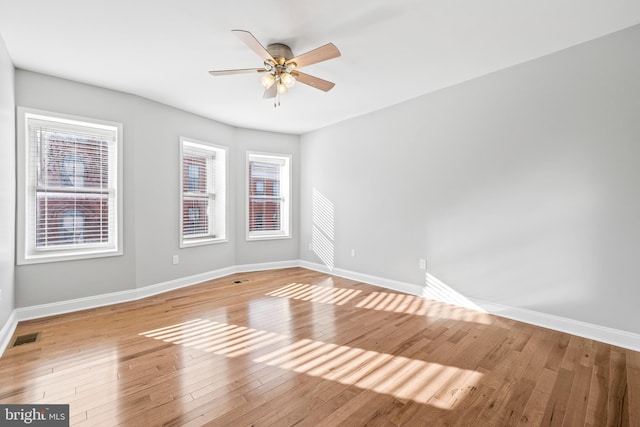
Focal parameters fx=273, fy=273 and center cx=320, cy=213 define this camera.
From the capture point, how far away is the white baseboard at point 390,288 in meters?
2.40

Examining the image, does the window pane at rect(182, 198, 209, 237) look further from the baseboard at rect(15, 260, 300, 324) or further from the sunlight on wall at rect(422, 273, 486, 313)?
the sunlight on wall at rect(422, 273, 486, 313)

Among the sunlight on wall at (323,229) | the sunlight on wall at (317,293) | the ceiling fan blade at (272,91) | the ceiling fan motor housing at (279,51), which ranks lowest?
the sunlight on wall at (317,293)

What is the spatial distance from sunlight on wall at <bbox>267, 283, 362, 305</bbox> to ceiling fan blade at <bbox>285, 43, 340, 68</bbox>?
2.69 meters

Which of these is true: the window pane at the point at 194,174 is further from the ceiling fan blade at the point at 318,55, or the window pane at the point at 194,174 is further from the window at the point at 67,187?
the ceiling fan blade at the point at 318,55

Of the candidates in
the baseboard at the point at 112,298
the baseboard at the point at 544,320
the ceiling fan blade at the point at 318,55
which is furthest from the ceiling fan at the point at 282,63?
the baseboard at the point at 112,298

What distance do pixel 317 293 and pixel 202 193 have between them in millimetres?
2558

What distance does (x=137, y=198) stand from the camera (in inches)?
144

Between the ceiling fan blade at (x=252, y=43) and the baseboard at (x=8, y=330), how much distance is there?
3191 millimetres

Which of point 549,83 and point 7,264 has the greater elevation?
point 549,83

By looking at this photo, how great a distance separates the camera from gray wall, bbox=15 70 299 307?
3012mm

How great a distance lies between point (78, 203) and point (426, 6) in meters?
4.16

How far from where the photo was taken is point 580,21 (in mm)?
2229

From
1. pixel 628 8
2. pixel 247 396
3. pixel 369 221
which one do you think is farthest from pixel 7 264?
pixel 628 8

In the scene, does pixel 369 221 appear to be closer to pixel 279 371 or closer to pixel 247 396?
pixel 279 371
